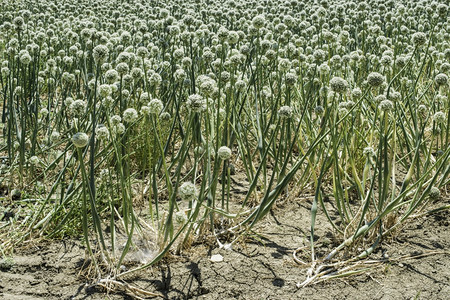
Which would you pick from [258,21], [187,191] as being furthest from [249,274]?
[258,21]

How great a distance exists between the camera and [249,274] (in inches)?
95.5

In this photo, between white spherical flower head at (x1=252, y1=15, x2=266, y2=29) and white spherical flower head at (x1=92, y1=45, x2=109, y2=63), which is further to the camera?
white spherical flower head at (x1=252, y1=15, x2=266, y2=29)

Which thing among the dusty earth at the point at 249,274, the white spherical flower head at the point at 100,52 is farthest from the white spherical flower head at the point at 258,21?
the dusty earth at the point at 249,274

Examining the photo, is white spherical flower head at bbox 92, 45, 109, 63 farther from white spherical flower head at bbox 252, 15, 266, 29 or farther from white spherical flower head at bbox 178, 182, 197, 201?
white spherical flower head at bbox 252, 15, 266, 29

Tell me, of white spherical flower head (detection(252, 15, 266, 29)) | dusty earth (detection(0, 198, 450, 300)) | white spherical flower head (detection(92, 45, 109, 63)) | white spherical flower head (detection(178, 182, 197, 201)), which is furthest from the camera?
white spherical flower head (detection(252, 15, 266, 29))

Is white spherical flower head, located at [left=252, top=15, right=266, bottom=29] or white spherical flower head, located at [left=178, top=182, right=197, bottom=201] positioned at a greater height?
white spherical flower head, located at [left=252, top=15, right=266, bottom=29]

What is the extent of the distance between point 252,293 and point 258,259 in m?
0.27

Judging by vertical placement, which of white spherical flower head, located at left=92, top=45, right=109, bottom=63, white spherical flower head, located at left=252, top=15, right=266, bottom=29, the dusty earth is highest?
white spherical flower head, located at left=252, top=15, right=266, bottom=29

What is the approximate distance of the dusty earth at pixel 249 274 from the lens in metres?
2.28

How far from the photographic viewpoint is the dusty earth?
228cm

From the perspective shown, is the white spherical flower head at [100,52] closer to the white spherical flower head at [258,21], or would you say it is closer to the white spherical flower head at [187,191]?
the white spherical flower head at [187,191]

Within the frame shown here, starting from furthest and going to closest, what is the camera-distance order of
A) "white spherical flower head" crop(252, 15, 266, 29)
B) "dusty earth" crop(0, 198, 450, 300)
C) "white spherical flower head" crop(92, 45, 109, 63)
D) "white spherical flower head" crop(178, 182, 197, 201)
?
"white spherical flower head" crop(252, 15, 266, 29)
"white spherical flower head" crop(92, 45, 109, 63)
"dusty earth" crop(0, 198, 450, 300)
"white spherical flower head" crop(178, 182, 197, 201)

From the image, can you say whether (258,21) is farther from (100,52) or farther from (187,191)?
(187,191)

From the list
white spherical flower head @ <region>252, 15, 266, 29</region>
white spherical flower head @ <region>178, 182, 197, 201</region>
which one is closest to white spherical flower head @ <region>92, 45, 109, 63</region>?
white spherical flower head @ <region>178, 182, 197, 201</region>
